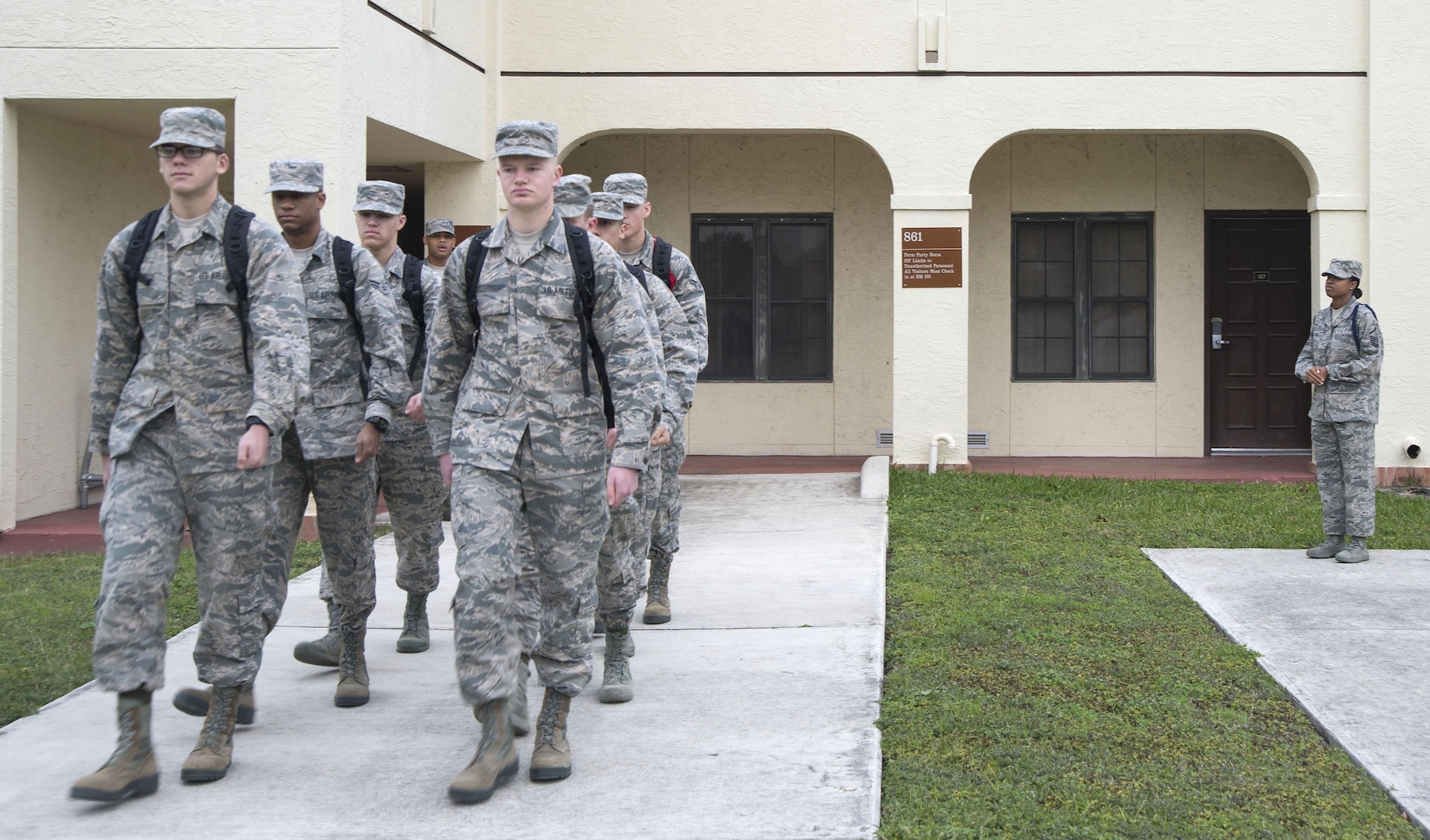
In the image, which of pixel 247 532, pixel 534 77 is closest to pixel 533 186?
pixel 247 532

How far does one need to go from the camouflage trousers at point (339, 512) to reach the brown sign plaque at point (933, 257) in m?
7.93

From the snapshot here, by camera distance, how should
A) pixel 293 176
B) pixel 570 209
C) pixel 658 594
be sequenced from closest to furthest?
pixel 293 176
pixel 570 209
pixel 658 594

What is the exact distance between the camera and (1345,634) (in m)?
6.27

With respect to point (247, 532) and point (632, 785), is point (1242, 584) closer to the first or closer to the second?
point (632, 785)

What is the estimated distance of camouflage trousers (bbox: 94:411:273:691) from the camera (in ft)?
13.4

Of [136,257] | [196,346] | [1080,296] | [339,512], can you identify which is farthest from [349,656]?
[1080,296]

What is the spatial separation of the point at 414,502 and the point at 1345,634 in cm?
426

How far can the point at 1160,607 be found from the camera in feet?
22.2

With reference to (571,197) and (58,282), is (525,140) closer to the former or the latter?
(571,197)

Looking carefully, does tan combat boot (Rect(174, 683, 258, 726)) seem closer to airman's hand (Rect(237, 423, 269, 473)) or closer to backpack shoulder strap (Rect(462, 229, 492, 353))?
airman's hand (Rect(237, 423, 269, 473))

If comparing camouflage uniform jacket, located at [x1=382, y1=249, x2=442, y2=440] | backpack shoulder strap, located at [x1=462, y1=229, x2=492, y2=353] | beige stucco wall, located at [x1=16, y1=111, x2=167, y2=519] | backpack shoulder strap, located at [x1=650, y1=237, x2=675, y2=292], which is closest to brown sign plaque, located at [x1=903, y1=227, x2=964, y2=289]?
backpack shoulder strap, located at [x1=650, y1=237, x2=675, y2=292]

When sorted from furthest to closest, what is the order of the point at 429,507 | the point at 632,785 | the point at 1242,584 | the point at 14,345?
1. the point at 14,345
2. the point at 1242,584
3. the point at 429,507
4. the point at 632,785

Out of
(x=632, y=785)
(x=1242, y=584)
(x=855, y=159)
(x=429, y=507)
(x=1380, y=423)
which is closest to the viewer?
(x=632, y=785)

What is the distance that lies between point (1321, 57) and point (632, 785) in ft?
35.4
